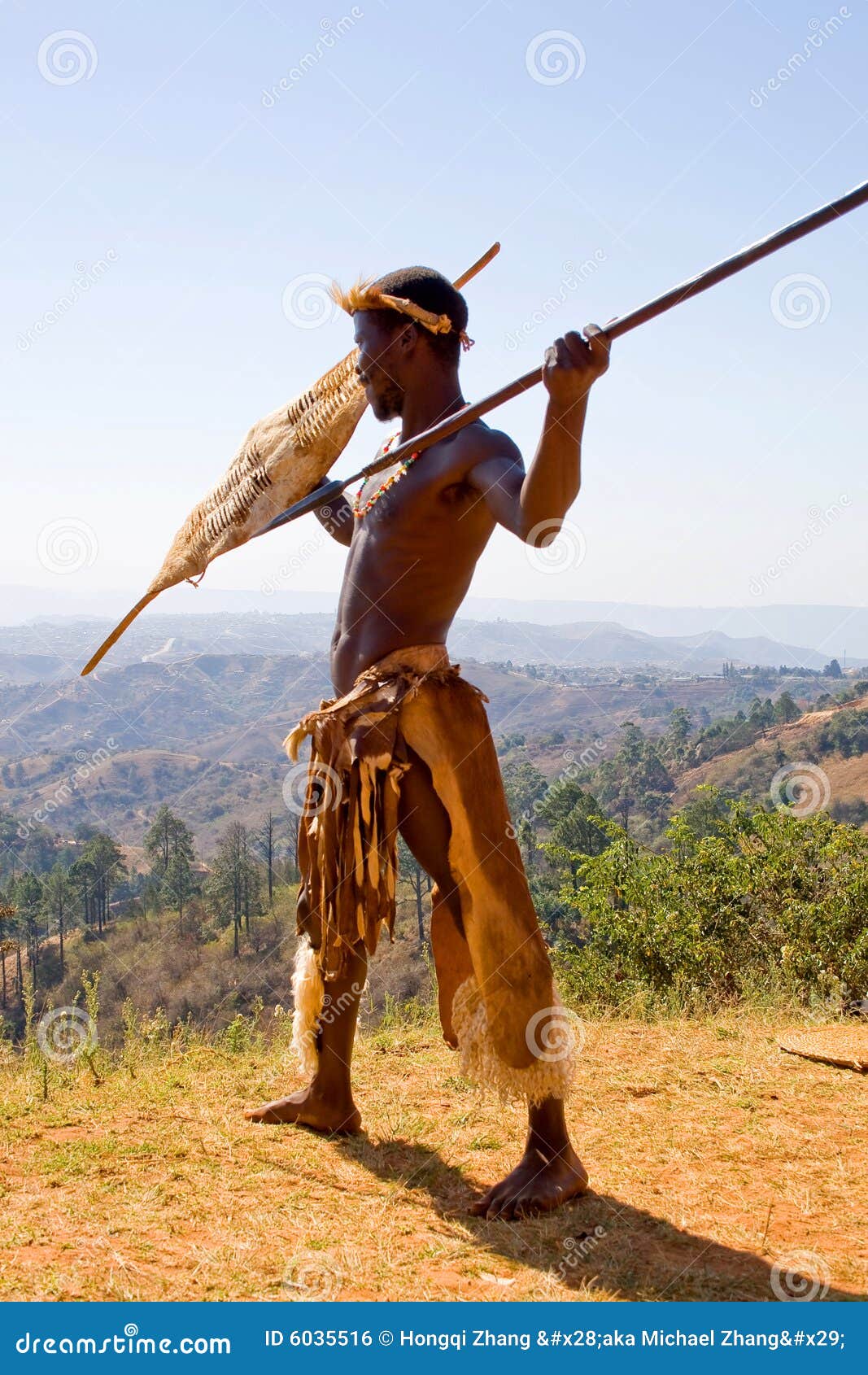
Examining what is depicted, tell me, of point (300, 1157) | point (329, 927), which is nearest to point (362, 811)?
point (329, 927)

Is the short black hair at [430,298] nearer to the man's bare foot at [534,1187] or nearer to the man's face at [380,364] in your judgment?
the man's face at [380,364]

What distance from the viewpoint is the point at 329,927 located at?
311cm

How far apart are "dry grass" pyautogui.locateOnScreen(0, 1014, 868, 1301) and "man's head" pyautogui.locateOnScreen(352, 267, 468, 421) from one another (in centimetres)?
223

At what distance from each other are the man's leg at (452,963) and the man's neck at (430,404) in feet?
3.12

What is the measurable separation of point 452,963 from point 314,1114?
0.81 meters

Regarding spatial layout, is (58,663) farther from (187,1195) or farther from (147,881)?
(187,1195)

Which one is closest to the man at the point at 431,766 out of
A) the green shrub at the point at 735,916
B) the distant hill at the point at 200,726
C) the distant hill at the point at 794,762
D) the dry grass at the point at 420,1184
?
the dry grass at the point at 420,1184

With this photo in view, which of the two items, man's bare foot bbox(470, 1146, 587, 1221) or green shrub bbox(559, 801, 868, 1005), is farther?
→ green shrub bbox(559, 801, 868, 1005)

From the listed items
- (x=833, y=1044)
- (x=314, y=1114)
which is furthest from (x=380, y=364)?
(x=833, y=1044)

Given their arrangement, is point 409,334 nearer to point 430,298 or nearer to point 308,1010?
point 430,298

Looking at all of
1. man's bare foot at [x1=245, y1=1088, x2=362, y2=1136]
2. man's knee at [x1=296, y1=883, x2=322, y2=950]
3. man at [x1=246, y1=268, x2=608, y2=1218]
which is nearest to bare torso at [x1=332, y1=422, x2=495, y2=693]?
man at [x1=246, y1=268, x2=608, y2=1218]

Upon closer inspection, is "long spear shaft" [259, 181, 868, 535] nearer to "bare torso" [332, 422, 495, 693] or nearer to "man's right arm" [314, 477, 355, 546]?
"bare torso" [332, 422, 495, 693]

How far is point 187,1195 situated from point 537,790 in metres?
44.6

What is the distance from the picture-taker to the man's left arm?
233 centimetres
